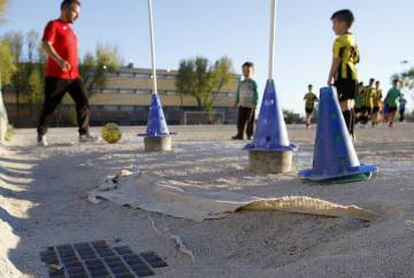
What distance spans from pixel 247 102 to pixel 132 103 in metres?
43.7

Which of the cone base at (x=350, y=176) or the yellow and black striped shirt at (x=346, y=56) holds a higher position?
the yellow and black striped shirt at (x=346, y=56)

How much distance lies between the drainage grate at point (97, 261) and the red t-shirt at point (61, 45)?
507 centimetres

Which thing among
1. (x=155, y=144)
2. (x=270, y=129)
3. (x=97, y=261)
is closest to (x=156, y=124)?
(x=155, y=144)

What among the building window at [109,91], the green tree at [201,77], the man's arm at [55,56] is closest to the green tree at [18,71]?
the building window at [109,91]

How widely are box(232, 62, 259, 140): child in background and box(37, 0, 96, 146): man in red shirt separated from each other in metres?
3.31

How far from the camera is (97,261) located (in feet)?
7.90

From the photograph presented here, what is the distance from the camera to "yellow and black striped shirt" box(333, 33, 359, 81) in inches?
214

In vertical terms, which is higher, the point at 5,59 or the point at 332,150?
the point at 5,59

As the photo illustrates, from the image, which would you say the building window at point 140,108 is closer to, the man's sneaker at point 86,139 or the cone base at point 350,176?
the man's sneaker at point 86,139

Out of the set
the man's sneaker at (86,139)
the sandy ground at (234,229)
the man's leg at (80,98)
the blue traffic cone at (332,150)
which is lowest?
the sandy ground at (234,229)

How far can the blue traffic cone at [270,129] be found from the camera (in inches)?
177

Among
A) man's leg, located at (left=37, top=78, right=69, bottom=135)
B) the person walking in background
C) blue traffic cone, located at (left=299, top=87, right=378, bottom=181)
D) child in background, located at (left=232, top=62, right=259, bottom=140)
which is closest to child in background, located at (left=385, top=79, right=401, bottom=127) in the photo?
the person walking in background

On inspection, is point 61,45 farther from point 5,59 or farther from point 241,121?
point 5,59

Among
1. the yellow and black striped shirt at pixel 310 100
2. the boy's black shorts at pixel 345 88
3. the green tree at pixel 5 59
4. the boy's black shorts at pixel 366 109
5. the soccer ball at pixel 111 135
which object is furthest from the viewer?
the yellow and black striped shirt at pixel 310 100
